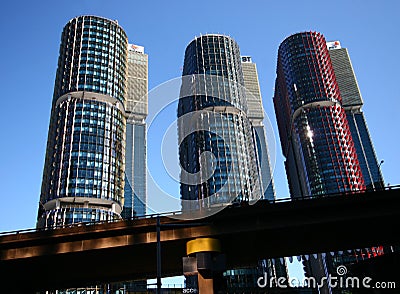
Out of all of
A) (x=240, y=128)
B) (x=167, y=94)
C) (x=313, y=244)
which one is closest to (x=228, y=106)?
(x=240, y=128)

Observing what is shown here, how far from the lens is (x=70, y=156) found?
122 m

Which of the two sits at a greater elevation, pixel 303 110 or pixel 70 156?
pixel 303 110

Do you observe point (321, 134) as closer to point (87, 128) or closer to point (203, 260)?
point (87, 128)

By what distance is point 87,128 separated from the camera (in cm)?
12838

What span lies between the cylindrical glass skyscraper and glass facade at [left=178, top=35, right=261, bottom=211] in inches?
1070

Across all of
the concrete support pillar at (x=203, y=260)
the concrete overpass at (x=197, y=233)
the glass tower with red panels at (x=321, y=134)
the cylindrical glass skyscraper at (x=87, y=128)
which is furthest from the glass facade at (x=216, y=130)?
the concrete support pillar at (x=203, y=260)

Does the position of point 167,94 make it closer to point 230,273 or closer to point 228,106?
point 230,273

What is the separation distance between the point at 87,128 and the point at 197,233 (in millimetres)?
103573

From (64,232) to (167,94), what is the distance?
60.7 feet

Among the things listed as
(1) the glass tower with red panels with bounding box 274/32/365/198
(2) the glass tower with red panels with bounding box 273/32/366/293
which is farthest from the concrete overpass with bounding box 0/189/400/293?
(1) the glass tower with red panels with bounding box 274/32/365/198

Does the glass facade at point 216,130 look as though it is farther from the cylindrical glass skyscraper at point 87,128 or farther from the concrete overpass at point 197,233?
the concrete overpass at point 197,233

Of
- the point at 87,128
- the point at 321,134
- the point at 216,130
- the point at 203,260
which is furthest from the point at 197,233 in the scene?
the point at 321,134

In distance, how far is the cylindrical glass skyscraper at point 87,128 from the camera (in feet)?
389

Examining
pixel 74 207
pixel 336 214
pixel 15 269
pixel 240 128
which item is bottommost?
pixel 15 269
